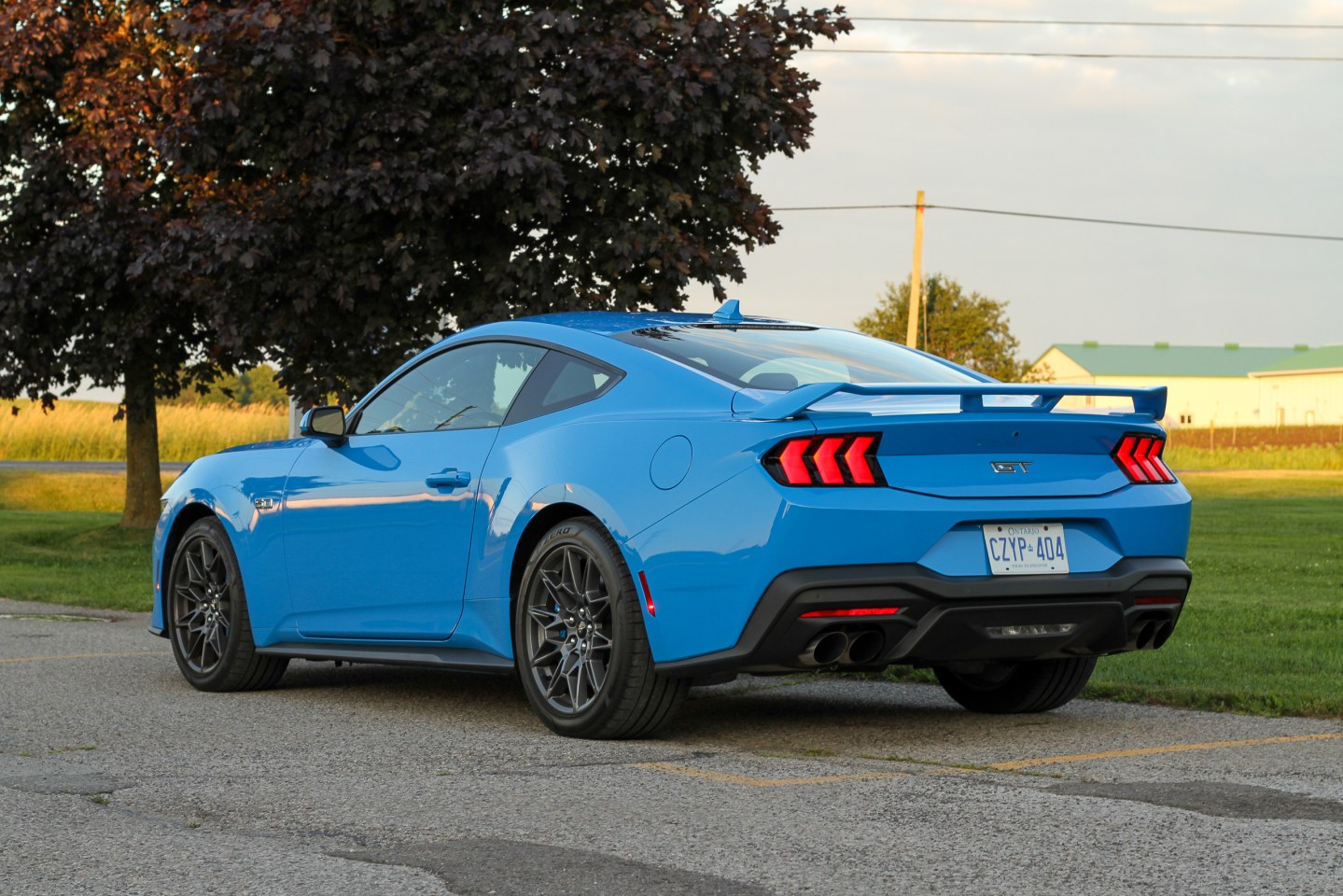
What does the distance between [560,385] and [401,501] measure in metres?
0.86

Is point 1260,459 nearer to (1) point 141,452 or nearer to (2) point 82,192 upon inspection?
(1) point 141,452

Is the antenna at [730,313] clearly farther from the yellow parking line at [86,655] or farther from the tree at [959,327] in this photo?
the tree at [959,327]

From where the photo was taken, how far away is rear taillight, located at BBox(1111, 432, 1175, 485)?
624 cm

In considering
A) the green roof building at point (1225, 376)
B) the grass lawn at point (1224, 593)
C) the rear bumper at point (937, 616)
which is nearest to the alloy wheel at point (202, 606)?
the rear bumper at point (937, 616)

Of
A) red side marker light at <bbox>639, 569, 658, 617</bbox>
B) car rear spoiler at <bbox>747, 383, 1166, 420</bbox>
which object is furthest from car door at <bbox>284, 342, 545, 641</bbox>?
car rear spoiler at <bbox>747, 383, 1166, 420</bbox>

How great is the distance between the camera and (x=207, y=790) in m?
5.23

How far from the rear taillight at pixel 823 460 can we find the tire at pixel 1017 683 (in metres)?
1.49

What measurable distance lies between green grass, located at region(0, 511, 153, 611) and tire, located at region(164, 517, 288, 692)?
4.64 metres

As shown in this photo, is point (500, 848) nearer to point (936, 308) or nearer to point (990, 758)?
point (990, 758)

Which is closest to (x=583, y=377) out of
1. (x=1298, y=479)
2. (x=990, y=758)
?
(x=990, y=758)

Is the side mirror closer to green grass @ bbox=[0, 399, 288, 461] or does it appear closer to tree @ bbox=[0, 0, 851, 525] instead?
tree @ bbox=[0, 0, 851, 525]

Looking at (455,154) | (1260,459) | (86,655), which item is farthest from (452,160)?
(1260,459)

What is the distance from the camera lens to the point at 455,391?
7227 mm

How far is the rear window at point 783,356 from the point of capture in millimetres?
6352
